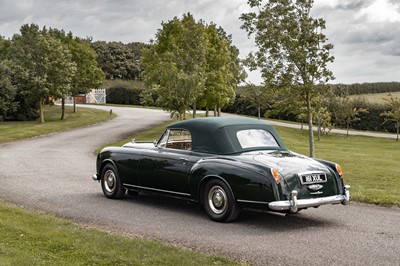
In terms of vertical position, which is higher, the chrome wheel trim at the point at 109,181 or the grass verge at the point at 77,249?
the chrome wheel trim at the point at 109,181

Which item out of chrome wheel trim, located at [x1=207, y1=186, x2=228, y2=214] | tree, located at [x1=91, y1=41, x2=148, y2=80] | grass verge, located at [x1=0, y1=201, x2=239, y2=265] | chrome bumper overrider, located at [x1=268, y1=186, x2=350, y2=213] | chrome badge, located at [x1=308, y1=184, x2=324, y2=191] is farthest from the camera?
tree, located at [x1=91, y1=41, x2=148, y2=80]

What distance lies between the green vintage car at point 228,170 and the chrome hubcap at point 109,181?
0.86 ft

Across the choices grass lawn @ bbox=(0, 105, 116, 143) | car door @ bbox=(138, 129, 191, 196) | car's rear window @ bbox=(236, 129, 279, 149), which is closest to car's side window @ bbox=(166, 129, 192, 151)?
car door @ bbox=(138, 129, 191, 196)

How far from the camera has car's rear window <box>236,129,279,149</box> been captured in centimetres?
957

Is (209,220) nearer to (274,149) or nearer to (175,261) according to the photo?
(274,149)

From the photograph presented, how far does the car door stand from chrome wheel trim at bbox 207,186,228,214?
543 millimetres

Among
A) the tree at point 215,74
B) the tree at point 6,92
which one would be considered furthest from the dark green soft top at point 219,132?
the tree at point 6,92

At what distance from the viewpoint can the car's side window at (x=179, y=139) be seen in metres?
10.0

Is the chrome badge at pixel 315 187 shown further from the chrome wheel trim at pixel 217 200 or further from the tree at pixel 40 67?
the tree at pixel 40 67

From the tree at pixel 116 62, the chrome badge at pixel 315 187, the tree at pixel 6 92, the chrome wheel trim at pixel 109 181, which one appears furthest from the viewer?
the tree at pixel 116 62

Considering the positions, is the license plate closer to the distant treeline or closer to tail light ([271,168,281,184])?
tail light ([271,168,281,184])

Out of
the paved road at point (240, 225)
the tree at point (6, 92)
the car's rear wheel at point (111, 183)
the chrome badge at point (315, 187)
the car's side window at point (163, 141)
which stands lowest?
the paved road at point (240, 225)

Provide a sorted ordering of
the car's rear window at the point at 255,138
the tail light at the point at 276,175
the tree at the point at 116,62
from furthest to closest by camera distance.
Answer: the tree at the point at 116,62
the car's rear window at the point at 255,138
the tail light at the point at 276,175

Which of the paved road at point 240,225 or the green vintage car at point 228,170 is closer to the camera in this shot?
the paved road at point 240,225
